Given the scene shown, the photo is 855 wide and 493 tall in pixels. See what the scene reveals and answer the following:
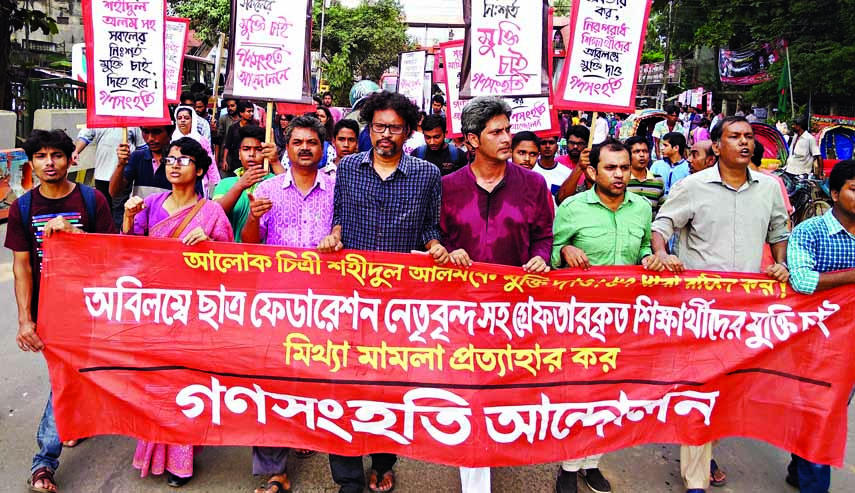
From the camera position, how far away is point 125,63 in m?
4.84

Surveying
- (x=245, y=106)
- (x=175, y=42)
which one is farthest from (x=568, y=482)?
(x=245, y=106)

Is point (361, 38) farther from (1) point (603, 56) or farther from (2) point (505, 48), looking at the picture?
(1) point (603, 56)

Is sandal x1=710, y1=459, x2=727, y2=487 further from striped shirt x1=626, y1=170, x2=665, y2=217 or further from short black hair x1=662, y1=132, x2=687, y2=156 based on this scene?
short black hair x1=662, y1=132, x2=687, y2=156

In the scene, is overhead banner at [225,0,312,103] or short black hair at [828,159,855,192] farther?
overhead banner at [225,0,312,103]

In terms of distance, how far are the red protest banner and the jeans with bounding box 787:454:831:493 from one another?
16 cm

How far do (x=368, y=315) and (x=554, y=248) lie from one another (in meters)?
1.05

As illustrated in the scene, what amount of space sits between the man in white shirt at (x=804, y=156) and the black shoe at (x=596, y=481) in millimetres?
10305

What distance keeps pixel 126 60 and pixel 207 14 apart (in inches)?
1291

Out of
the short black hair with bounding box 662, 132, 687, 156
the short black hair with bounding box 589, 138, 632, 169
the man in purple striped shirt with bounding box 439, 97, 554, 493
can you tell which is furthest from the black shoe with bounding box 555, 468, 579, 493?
the short black hair with bounding box 662, 132, 687, 156

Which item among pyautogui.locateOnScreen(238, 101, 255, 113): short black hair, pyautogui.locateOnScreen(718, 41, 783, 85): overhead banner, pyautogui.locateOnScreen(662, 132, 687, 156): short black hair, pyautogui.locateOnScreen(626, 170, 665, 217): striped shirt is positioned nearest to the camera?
pyautogui.locateOnScreen(626, 170, 665, 217): striped shirt

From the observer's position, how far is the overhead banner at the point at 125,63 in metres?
4.79

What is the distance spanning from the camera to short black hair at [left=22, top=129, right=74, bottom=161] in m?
3.40

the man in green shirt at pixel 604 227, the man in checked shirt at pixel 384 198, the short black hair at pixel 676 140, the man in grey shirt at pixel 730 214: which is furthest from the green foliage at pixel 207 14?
the man in grey shirt at pixel 730 214

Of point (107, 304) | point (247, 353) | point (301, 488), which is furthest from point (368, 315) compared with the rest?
point (107, 304)
